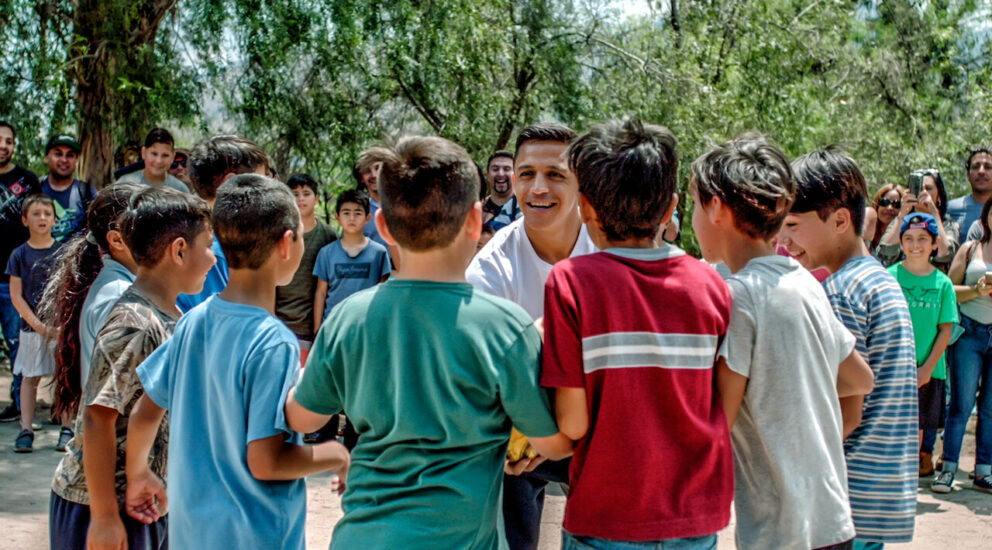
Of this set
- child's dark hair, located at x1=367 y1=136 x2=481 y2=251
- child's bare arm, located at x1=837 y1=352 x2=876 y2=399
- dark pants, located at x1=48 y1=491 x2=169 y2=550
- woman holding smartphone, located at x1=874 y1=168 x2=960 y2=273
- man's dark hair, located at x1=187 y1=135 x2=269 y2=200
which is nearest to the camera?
child's dark hair, located at x1=367 y1=136 x2=481 y2=251

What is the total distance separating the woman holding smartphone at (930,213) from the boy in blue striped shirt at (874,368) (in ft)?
14.1

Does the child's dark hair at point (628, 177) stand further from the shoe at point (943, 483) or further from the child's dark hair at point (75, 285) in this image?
the shoe at point (943, 483)

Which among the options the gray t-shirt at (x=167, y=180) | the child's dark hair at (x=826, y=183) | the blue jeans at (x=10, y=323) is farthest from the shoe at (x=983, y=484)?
the blue jeans at (x=10, y=323)

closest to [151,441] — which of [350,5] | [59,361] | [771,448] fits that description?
[59,361]

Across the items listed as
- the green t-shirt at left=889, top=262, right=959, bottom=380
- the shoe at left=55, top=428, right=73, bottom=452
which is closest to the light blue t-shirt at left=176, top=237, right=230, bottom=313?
the shoe at left=55, top=428, right=73, bottom=452

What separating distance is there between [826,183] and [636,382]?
1079 mm

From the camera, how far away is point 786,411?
2.31m

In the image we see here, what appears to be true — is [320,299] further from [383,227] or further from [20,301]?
[383,227]

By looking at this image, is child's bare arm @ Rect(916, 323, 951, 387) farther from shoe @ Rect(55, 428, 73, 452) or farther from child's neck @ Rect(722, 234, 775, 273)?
shoe @ Rect(55, 428, 73, 452)

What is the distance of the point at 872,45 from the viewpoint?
51.2 ft

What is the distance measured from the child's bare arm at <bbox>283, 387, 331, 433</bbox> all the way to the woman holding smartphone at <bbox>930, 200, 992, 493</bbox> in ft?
17.0

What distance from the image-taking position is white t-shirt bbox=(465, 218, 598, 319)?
10.3 feet

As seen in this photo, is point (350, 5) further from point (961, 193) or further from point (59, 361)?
point (961, 193)

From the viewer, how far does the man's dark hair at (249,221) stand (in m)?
2.45
